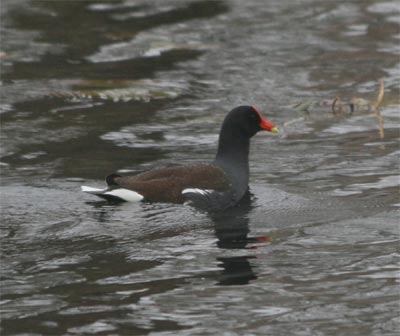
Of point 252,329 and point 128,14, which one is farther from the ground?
point 128,14

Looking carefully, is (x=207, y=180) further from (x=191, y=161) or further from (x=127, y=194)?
(x=191, y=161)

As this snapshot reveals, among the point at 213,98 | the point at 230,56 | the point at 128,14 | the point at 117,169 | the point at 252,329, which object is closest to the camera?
the point at 252,329

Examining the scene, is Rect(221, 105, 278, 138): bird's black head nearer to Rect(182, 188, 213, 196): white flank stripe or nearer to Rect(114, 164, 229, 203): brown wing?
Rect(114, 164, 229, 203): brown wing

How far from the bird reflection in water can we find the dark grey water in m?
0.03

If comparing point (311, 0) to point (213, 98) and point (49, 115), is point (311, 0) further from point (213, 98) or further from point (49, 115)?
point (49, 115)

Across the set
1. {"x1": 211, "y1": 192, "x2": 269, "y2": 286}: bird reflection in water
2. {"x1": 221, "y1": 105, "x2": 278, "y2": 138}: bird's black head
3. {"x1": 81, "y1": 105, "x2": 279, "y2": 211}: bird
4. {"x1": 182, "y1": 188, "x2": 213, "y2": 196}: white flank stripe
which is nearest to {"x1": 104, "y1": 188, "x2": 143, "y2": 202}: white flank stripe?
{"x1": 81, "y1": 105, "x2": 279, "y2": 211}: bird

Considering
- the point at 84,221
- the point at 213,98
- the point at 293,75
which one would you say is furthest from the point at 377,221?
the point at 293,75

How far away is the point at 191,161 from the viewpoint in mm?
12531

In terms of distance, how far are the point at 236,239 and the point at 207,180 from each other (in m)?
1.16

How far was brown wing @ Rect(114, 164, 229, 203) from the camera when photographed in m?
10.8

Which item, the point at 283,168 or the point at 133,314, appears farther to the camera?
the point at 283,168

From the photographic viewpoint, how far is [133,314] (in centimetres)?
797

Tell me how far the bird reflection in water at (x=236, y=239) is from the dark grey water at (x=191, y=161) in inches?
1.0

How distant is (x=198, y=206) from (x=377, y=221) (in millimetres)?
1558
